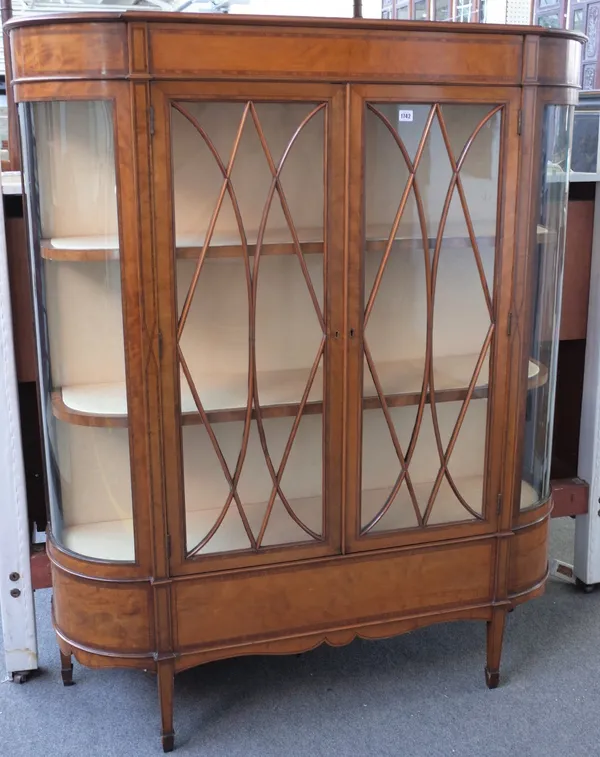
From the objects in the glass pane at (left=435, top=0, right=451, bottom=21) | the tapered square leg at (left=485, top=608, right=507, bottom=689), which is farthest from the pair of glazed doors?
the glass pane at (left=435, top=0, right=451, bottom=21)

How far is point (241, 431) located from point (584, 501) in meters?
0.97

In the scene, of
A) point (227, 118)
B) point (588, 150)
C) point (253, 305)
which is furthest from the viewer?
point (588, 150)

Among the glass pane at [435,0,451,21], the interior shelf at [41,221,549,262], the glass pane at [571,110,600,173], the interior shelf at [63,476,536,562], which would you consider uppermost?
the glass pane at [435,0,451,21]

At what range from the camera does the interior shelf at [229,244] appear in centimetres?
133

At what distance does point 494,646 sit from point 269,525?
54 cm

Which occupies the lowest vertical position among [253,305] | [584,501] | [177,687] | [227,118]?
[177,687]

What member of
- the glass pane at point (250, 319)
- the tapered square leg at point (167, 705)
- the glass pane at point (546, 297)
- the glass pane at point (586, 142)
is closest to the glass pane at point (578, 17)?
the glass pane at point (586, 142)

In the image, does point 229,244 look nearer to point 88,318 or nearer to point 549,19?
point 88,318

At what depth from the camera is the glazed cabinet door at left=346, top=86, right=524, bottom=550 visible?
1382mm

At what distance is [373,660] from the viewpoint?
5.75ft

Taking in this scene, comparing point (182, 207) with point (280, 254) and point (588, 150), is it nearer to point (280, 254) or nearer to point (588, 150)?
point (280, 254)

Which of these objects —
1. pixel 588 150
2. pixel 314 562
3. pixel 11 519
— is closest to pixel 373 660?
pixel 314 562

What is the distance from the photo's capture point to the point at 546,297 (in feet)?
5.16

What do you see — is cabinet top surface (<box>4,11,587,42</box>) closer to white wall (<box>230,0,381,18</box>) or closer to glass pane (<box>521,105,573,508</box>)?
glass pane (<box>521,105,573,508</box>)
